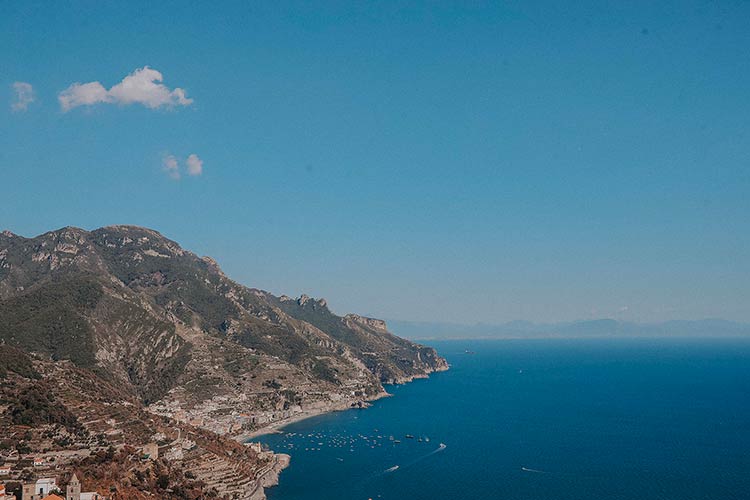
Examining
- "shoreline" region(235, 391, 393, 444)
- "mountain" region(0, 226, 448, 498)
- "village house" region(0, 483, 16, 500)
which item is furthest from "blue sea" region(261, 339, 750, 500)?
"village house" region(0, 483, 16, 500)

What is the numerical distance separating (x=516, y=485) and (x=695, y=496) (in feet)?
69.7

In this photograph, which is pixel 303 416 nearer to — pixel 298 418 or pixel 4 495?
pixel 298 418

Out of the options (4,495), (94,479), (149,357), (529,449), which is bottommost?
(529,449)

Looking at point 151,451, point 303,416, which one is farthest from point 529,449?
point 151,451

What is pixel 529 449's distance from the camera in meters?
104

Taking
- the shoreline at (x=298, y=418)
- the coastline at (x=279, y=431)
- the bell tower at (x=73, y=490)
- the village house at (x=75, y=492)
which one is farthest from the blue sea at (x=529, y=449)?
the bell tower at (x=73, y=490)

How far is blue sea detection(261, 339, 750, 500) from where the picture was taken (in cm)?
7888

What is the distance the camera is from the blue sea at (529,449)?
7888 cm

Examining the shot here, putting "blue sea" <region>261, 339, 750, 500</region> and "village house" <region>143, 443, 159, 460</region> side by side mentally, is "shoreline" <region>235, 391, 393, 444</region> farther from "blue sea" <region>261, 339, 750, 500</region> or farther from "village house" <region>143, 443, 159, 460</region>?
"village house" <region>143, 443, 159, 460</region>

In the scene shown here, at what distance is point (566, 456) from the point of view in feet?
319

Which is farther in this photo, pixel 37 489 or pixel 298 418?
pixel 298 418

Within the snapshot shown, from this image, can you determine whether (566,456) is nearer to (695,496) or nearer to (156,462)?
(695,496)

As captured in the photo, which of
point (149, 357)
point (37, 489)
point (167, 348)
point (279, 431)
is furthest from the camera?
point (167, 348)

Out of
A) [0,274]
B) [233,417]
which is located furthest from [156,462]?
[0,274]
